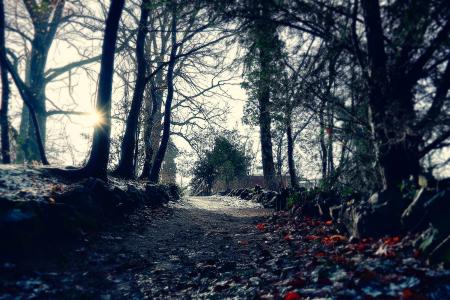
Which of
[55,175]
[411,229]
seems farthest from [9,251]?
[411,229]

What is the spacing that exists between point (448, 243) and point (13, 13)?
16.3m

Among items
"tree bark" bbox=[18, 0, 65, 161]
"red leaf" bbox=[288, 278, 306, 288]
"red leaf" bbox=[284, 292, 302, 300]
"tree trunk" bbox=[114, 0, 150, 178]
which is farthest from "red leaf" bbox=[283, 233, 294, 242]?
"tree bark" bbox=[18, 0, 65, 161]

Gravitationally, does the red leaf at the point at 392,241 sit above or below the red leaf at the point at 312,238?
above

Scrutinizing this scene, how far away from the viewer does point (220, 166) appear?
25.1 m

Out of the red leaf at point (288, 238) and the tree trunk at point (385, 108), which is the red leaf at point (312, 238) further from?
the tree trunk at point (385, 108)

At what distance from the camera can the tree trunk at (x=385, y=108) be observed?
14.6 feet

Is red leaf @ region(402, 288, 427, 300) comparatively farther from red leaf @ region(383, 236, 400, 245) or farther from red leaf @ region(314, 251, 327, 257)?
red leaf @ region(314, 251, 327, 257)

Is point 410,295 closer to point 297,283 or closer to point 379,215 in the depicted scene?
point 297,283

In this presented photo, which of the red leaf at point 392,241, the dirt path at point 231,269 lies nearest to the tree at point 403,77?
the red leaf at point 392,241

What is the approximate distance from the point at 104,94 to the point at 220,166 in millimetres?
17368

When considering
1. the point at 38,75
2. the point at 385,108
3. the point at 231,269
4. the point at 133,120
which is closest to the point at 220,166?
the point at 38,75

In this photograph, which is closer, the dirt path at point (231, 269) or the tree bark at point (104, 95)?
the dirt path at point (231, 269)

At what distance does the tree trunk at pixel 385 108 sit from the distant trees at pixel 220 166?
1611 centimetres

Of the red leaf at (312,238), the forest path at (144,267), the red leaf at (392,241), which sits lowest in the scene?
the forest path at (144,267)
